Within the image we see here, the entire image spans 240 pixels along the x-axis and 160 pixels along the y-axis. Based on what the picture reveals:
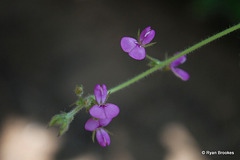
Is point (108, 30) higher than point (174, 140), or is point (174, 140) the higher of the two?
point (108, 30)

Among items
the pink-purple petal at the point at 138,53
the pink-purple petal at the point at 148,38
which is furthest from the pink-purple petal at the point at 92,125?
the pink-purple petal at the point at 148,38

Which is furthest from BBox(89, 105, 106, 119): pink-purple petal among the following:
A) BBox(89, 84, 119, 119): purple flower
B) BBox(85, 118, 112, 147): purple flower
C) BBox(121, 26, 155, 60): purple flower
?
BBox(121, 26, 155, 60): purple flower

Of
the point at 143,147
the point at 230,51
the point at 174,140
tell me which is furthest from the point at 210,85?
the point at 143,147

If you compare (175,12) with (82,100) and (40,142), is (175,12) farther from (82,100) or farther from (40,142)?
(82,100)

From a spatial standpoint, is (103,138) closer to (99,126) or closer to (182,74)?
(99,126)

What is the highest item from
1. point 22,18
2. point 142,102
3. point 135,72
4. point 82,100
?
point 22,18

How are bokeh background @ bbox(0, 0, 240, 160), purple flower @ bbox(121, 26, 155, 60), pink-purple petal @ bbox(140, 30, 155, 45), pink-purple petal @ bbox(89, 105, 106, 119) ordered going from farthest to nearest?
bokeh background @ bbox(0, 0, 240, 160), pink-purple petal @ bbox(140, 30, 155, 45), purple flower @ bbox(121, 26, 155, 60), pink-purple petal @ bbox(89, 105, 106, 119)

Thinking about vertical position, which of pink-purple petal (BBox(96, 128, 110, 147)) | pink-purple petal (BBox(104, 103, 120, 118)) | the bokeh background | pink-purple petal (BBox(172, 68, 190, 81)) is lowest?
pink-purple petal (BBox(96, 128, 110, 147))

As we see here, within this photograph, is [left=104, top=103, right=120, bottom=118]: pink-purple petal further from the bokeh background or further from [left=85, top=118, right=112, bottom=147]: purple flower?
the bokeh background
